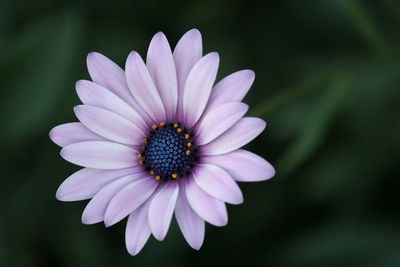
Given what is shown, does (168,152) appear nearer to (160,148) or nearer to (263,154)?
(160,148)

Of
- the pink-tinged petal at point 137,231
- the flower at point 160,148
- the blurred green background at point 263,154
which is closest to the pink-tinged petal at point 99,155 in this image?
the flower at point 160,148

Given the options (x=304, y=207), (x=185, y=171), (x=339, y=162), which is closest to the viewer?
(x=185, y=171)

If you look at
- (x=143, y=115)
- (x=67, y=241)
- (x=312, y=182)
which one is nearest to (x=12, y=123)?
(x=67, y=241)

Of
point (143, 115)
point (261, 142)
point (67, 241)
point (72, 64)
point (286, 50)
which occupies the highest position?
point (286, 50)

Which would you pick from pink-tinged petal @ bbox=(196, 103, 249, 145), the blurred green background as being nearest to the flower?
pink-tinged petal @ bbox=(196, 103, 249, 145)

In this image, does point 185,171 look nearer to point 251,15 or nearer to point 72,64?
point 72,64

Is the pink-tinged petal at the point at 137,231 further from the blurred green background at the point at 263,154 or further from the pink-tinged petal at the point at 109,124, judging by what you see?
the blurred green background at the point at 263,154

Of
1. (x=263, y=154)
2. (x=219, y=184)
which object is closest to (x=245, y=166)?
(x=219, y=184)
